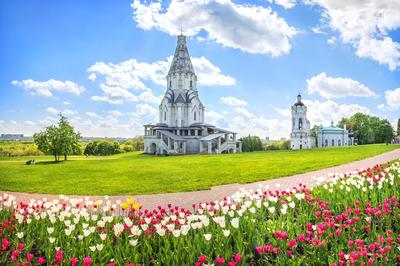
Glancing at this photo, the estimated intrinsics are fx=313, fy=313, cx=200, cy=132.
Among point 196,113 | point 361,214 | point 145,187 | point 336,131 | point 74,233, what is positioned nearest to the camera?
point 74,233

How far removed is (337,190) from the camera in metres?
8.53

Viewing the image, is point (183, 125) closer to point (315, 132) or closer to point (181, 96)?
point (181, 96)

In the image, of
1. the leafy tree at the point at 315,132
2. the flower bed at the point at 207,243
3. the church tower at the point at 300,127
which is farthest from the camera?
the leafy tree at the point at 315,132

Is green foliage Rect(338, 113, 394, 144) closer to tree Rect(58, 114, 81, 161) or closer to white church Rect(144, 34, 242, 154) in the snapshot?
white church Rect(144, 34, 242, 154)

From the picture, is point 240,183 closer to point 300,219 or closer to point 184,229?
point 300,219

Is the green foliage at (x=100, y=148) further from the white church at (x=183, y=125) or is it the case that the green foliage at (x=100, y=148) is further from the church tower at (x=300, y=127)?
the church tower at (x=300, y=127)

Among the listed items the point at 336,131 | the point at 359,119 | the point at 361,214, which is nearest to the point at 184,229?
the point at 361,214

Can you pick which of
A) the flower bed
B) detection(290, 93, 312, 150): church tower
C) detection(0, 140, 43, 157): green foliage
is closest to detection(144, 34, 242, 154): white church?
detection(290, 93, 312, 150): church tower

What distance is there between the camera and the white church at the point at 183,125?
6031 cm

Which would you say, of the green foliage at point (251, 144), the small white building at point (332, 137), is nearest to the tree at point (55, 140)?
the green foliage at point (251, 144)

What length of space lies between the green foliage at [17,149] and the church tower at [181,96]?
27047 mm

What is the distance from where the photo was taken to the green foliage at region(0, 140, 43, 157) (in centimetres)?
4493

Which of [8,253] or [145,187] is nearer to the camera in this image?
[8,253]

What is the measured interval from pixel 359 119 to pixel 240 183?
91.8 meters
